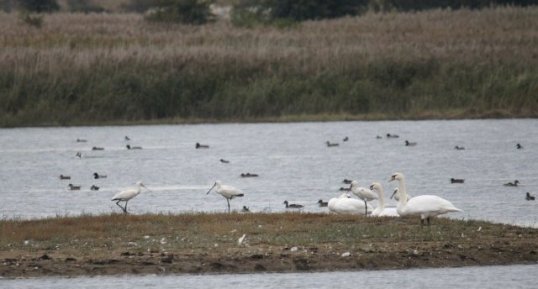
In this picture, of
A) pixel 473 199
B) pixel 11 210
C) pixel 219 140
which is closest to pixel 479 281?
pixel 473 199

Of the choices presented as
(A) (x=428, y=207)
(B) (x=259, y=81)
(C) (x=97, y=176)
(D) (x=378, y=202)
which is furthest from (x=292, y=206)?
(B) (x=259, y=81)

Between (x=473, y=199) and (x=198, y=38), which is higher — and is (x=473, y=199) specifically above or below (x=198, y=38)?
below

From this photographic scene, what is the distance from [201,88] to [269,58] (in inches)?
107

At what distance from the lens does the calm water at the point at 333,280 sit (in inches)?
647

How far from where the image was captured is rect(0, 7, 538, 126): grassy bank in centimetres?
4272

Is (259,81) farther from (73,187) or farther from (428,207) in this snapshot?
(428,207)

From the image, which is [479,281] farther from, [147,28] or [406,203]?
[147,28]

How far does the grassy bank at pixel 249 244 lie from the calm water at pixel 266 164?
109 inches

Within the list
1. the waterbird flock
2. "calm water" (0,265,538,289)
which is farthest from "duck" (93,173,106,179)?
"calm water" (0,265,538,289)

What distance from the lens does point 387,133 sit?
38750 mm

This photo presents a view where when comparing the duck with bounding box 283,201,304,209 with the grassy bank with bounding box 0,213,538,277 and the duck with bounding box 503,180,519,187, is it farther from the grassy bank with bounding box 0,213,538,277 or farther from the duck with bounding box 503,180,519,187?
the duck with bounding box 503,180,519,187

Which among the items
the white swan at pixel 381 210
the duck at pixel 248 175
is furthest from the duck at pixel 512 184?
the duck at pixel 248 175

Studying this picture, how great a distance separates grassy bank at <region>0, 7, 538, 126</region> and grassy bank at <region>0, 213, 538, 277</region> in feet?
74.6

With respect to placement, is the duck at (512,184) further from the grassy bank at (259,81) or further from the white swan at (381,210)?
the grassy bank at (259,81)
